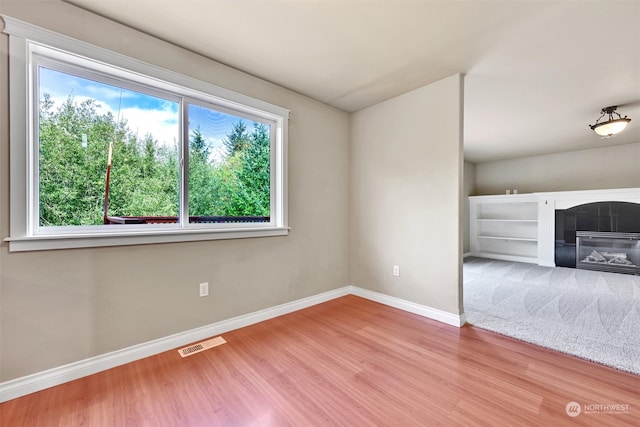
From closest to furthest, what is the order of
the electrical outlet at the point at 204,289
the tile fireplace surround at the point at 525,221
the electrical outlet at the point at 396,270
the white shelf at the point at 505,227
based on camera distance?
the electrical outlet at the point at 204,289 < the electrical outlet at the point at 396,270 < the tile fireplace surround at the point at 525,221 < the white shelf at the point at 505,227

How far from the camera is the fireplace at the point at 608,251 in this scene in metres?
4.56

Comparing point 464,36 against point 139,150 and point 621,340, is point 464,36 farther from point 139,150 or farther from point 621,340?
point 621,340

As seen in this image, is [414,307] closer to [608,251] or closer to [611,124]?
[611,124]

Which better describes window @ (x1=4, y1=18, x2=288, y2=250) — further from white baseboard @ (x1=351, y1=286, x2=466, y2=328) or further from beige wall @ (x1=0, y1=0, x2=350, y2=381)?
white baseboard @ (x1=351, y1=286, x2=466, y2=328)

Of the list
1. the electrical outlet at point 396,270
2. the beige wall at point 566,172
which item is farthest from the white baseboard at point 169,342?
the beige wall at point 566,172

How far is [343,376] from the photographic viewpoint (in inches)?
69.7

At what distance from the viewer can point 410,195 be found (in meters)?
2.92

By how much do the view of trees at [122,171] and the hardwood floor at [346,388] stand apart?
114cm

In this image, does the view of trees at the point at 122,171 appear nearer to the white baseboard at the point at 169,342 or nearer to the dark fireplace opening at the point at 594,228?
→ the white baseboard at the point at 169,342

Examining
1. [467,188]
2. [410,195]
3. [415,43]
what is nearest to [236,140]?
[415,43]

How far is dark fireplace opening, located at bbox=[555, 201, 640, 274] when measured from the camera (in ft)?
15.1

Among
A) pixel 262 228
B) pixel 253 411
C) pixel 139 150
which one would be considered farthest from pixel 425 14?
pixel 253 411

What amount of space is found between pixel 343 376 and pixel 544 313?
2494mm

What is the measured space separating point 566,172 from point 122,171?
7.72 meters
